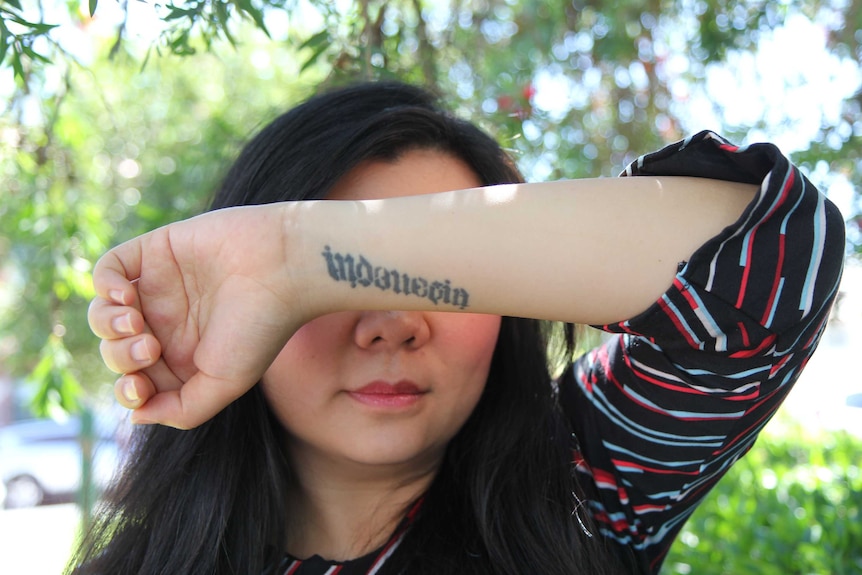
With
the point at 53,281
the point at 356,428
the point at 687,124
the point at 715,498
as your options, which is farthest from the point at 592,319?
the point at 687,124

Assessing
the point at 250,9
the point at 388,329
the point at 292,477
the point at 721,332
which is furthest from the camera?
the point at 292,477

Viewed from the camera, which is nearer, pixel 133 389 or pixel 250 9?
pixel 133 389

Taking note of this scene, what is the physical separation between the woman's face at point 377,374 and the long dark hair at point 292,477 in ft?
0.34

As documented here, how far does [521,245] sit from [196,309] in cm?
46

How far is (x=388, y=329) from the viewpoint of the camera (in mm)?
1217

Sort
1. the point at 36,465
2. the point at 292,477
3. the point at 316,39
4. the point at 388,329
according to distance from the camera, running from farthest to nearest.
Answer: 1. the point at 36,465
2. the point at 316,39
3. the point at 292,477
4. the point at 388,329

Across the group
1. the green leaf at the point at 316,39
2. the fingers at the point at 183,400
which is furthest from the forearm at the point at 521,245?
the green leaf at the point at 316,39

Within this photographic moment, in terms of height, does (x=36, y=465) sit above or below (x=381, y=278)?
below

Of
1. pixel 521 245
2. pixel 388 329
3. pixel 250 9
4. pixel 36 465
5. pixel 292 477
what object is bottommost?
pixel 36 465

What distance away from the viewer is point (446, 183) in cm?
138

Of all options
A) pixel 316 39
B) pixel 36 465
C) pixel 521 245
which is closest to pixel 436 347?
pixel 521 245

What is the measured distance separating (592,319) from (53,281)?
198cm

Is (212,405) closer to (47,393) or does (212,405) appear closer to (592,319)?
(592,319)

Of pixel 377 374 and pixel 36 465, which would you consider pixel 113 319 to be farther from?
pixel 36 465
